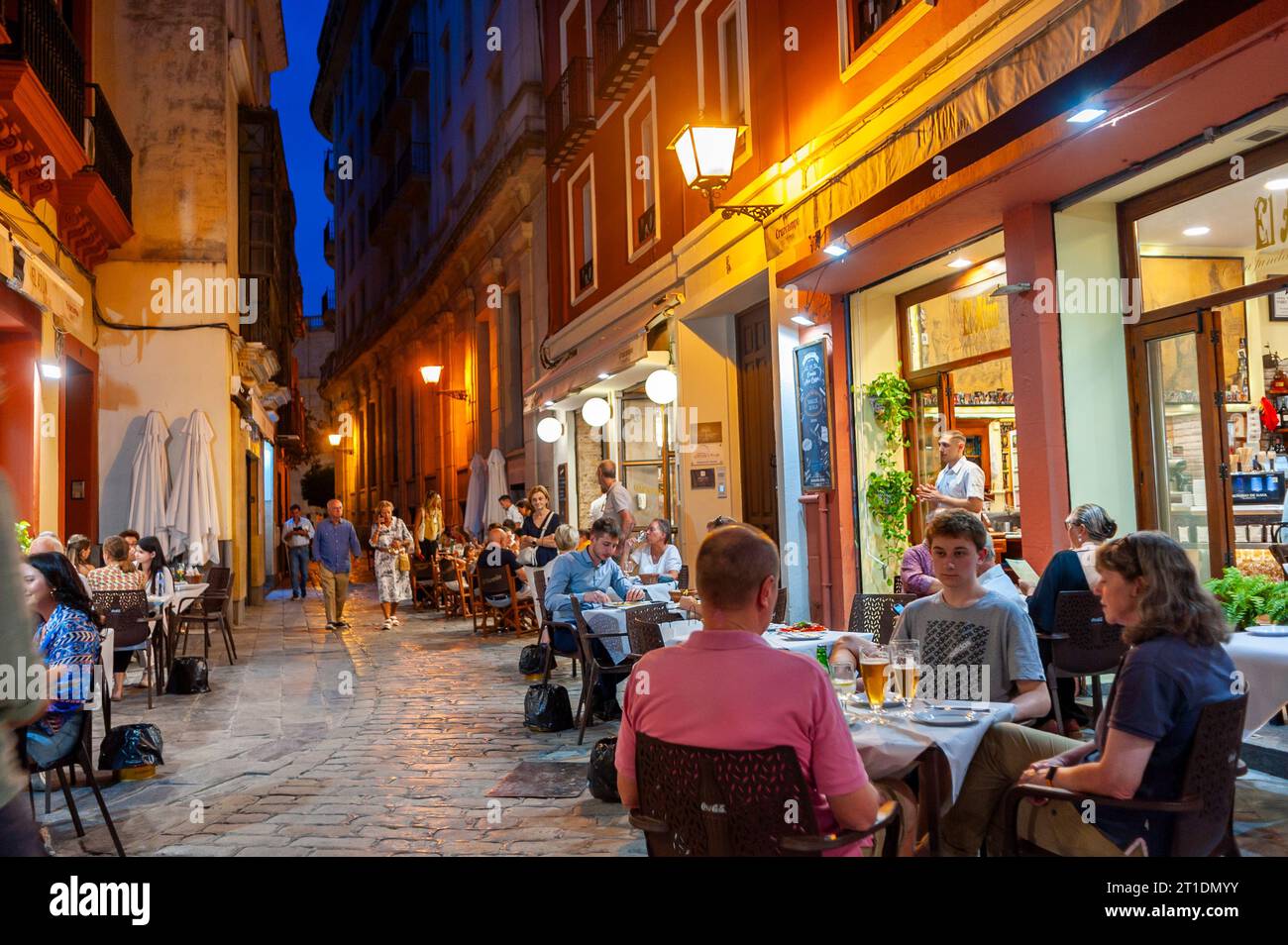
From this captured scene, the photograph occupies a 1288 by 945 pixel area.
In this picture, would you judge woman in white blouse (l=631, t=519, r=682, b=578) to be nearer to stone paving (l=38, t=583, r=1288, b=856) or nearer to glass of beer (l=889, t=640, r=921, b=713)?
stone paving (l=38, t=583, r=1288, b=856)

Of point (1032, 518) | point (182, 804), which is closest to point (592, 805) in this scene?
point (182, 804)

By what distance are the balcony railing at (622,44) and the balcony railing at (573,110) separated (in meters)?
0.77

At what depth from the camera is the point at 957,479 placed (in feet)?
27.3

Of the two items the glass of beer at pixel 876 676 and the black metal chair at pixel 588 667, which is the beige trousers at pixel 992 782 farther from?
the black metal chair at pixel 588 667

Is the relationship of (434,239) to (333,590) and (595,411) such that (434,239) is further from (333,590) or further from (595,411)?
(333,590)

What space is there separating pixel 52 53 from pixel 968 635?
436 inches

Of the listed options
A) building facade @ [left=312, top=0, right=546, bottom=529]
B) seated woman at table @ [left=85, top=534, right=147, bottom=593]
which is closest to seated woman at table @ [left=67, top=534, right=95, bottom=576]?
seated woman at table @ [left=85, top=534, right=147, bottom=593]

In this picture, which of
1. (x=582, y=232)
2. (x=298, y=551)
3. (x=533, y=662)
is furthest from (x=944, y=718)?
(x=298, y=551)

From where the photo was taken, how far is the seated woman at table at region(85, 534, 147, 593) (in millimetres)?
9016

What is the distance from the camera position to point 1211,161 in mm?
6559

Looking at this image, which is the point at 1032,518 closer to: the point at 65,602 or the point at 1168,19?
the point at 1168,19

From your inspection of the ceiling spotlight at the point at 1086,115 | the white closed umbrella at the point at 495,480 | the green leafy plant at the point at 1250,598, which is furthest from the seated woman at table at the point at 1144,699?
the white closed umbrella at the point at 495,480

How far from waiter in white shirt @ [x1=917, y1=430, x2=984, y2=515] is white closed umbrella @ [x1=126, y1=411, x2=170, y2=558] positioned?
10538 mm

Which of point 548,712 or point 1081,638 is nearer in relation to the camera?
point 1081,638
